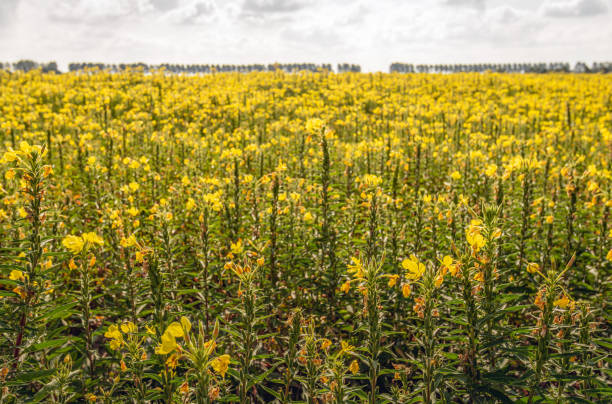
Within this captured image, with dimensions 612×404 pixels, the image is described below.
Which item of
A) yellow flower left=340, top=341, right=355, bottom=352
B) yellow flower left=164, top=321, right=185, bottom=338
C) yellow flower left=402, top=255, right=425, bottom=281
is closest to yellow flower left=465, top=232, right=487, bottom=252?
yellow flower left=402, top=255, right=425, bottom=281

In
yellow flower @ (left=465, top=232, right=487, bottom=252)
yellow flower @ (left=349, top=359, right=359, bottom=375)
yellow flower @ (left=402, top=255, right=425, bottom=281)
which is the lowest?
yellow flower @ (left=349, top=359, right=359, bottom=375)

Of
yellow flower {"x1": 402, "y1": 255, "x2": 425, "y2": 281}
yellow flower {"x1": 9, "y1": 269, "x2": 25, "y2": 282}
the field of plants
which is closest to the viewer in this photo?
yellow flower {"x1": 402, "y1": 255, "x2": 425, "y2": 281}

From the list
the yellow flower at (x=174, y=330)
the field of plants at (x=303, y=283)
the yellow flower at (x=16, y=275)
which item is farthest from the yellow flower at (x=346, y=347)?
the yellow flower at (x=16, y=275)

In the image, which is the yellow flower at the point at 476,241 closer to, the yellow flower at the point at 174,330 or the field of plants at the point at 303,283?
the field of plants at the point at 303,283

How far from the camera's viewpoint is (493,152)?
802cm

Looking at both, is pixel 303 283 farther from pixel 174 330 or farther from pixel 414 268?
pixel 174 330

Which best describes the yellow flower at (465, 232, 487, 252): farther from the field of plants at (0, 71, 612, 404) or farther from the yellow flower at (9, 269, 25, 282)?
the yellow flower at (9, 269, 25, 282)

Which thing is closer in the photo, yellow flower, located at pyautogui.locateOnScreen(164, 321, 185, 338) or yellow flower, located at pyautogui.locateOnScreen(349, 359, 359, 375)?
yellow flower, located at pyautogui.locateOnScreen(164, 321, 185, 338)

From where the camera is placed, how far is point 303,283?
4094 millimetres

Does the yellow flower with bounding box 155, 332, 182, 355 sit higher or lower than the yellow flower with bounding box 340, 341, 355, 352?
higher

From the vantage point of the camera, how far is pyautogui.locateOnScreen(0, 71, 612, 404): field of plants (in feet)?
6.43

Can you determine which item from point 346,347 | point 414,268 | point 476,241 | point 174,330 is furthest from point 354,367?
point 174,330

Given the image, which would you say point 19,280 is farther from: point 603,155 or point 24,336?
point 603,155

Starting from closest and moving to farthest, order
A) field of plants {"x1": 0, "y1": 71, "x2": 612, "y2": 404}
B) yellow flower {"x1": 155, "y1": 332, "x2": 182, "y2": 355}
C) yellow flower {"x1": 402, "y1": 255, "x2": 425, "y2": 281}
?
1. yellow flower {"x1": 155, "y1": 332, "x2": 182, "y2": 355}
2. yellow flower {"x1": 402, "y1": 255, "x2": 425, "y2": 281}
3. field of plants {"x1": 0, "y1": 71, "x2": 612, "y2": 404}
